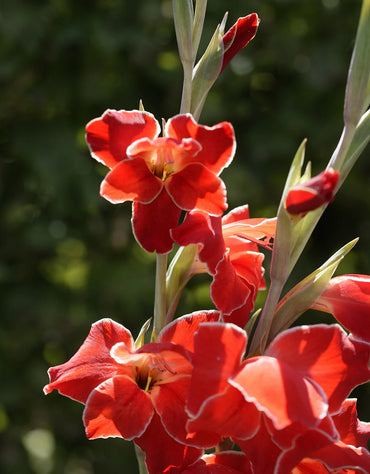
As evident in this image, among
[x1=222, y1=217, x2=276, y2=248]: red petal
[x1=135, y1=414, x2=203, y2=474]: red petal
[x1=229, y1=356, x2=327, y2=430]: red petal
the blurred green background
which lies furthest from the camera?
the blurred green background

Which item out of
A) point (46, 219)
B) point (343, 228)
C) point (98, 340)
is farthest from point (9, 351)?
point (98, 340)

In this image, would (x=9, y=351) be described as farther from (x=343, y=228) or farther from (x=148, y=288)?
(x=343, y=228)

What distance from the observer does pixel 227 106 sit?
2.10 metres

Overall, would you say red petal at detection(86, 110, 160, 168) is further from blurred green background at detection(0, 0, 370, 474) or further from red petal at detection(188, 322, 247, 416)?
blurred green background at detection(0, 0, 370, 474)

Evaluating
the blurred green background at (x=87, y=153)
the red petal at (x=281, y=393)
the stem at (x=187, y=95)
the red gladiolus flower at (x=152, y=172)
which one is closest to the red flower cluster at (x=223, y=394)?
the red petal at (x=281, y=393)

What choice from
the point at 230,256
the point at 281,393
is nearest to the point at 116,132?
the point at 230,256

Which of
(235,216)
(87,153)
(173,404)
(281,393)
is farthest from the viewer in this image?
(87,153)

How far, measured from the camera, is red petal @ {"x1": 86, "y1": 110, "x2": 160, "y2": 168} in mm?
656

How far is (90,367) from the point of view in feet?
2.31

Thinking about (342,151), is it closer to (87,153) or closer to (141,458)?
(141,458)

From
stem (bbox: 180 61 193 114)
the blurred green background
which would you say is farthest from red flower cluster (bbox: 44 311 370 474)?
the blurred green background

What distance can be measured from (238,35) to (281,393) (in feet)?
1.37

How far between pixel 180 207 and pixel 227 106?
1487 mm

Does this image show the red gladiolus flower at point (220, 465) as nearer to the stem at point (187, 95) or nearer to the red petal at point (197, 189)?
the red petal at point (197, 189)
